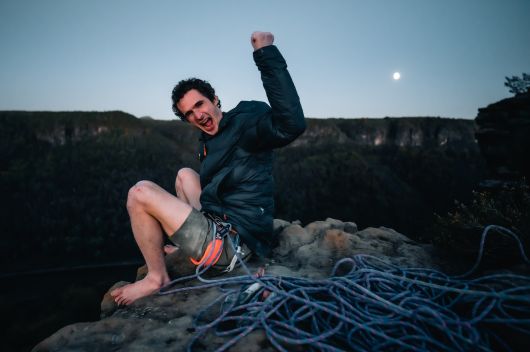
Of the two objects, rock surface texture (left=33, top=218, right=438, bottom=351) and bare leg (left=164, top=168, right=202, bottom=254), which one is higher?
bare leg (left=164, top=168, right=202, bottom=254)

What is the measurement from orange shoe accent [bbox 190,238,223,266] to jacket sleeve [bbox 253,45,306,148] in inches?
37.7

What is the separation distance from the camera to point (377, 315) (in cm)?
137

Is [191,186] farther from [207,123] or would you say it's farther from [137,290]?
[137,290]

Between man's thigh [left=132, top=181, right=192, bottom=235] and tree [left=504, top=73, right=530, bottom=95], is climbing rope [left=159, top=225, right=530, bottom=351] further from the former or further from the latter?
tree [left=504, top=73, right=530, bottom=95]

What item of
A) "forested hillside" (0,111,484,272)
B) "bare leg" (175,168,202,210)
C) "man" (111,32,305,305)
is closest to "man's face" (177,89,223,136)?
"man" (111,32,305,305)

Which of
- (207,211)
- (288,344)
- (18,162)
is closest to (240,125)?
(207,211)

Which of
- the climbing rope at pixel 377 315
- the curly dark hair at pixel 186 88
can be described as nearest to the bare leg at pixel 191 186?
the curly dark hair at pixel 186 88

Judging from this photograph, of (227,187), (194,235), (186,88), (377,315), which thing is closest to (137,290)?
(194,235)

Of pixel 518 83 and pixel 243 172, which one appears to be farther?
pixel 518 83

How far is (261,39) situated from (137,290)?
82.0 inches

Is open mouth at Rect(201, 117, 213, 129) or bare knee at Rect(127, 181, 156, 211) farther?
open mouth at Rect(201, 117, 213, 129)

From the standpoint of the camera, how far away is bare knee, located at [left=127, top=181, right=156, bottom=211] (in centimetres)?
188

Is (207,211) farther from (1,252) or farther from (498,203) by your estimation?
(1,252)

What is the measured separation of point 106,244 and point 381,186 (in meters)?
12.0
